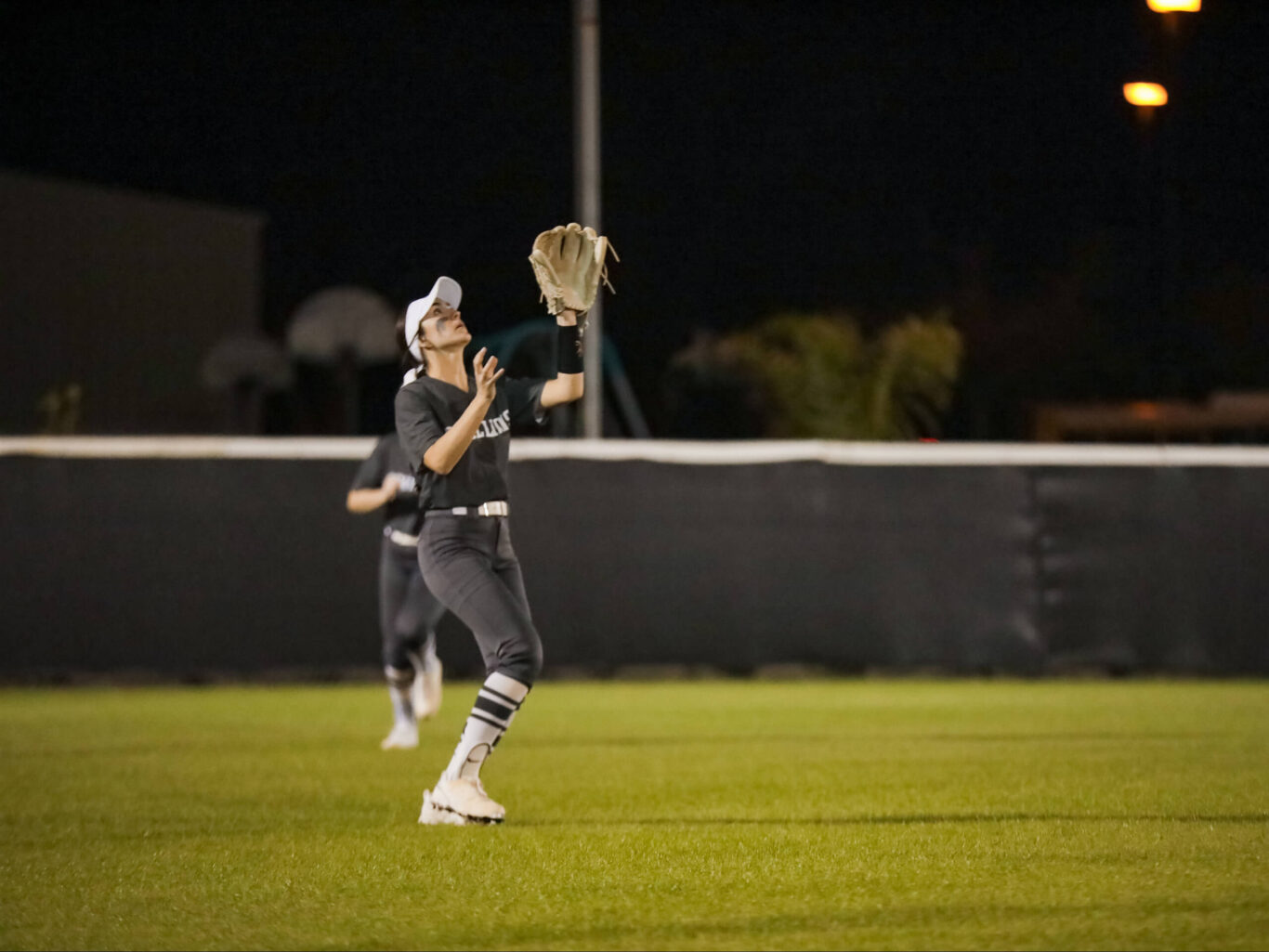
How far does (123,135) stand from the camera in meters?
21.5

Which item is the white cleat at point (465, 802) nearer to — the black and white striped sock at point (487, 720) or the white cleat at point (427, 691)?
the black and white striped sock at point (487, 720)

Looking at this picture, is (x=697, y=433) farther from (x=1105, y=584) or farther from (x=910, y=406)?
(x=1105, y=584)

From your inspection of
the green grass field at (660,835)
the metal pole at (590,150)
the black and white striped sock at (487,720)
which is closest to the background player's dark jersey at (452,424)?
the black and white striped sock at (487,720)

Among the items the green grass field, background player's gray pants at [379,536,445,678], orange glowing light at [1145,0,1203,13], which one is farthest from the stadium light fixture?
background player's gray pants at [379,536,445,678]

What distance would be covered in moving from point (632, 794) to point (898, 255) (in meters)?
15.7

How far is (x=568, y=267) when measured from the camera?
24.7 feet

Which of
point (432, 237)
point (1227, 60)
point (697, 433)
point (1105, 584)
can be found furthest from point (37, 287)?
point (1227, 60)

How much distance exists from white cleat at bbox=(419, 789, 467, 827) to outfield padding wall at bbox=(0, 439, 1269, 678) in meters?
8.85

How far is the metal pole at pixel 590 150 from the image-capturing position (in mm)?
17609

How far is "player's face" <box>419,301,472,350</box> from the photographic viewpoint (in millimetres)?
7523

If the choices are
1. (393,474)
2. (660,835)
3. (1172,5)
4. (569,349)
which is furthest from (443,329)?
(1172,5)

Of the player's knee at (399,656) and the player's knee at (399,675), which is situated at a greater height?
the player's knee at (399,656)

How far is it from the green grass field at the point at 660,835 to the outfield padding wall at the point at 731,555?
3.30m

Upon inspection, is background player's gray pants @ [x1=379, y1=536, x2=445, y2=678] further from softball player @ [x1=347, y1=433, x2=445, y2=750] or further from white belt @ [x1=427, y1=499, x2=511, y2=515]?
white belt @ [x1=427, y1=499, x2=511, y2=515]
